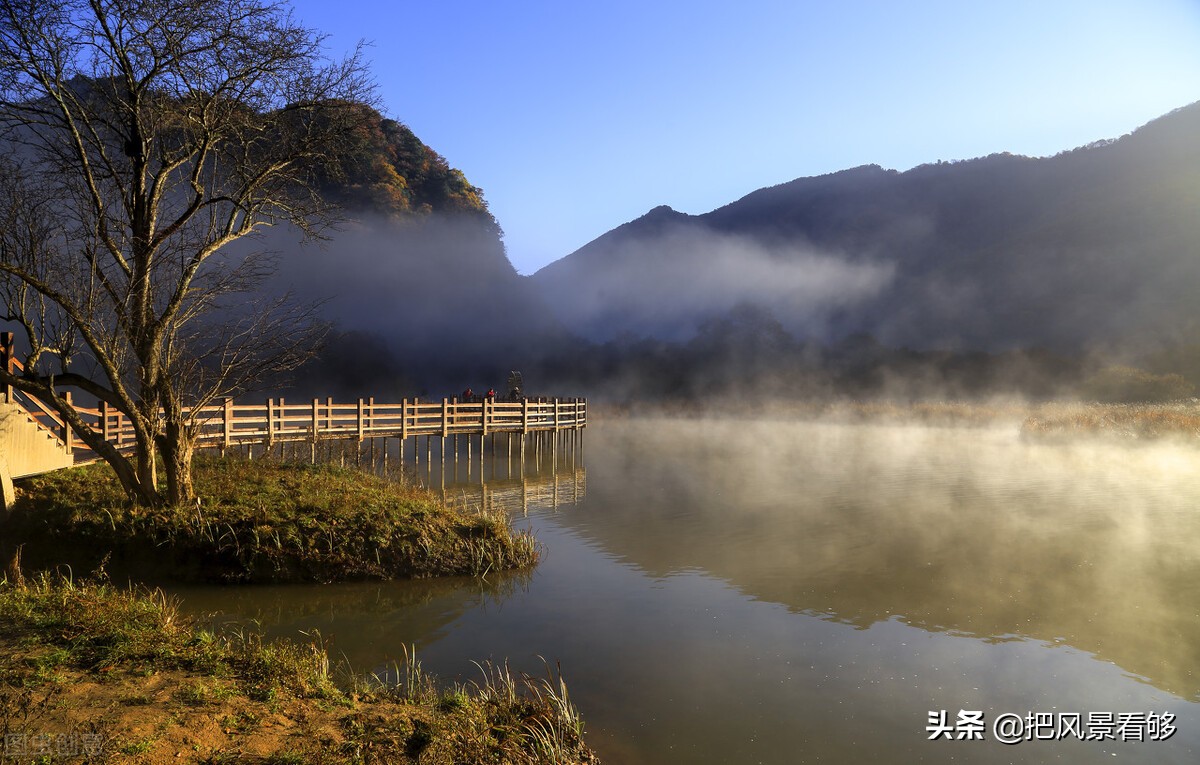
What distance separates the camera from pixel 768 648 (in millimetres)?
9758

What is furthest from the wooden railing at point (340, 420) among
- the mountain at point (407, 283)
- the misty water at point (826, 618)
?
the mountain at point (407, 283)

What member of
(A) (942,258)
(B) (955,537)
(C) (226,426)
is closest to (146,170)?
(C) (226,426)

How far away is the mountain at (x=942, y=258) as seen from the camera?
274 feet

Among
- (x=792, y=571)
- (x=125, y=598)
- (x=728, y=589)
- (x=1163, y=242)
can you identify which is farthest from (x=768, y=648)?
(x=1163, y=242)

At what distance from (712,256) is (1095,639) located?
141m

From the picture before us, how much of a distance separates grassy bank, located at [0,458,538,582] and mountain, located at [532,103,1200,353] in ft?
239

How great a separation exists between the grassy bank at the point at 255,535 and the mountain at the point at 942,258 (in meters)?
72.7

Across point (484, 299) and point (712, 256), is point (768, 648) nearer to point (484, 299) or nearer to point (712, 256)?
point (484, 299)

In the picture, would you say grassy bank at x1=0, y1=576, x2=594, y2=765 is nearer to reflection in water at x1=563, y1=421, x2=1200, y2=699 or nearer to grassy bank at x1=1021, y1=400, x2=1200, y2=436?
reflection in water at x1=563, y1=421, x2=1200, y2=699

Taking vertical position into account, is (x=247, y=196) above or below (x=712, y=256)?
below

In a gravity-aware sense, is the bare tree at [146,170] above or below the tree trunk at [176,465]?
above

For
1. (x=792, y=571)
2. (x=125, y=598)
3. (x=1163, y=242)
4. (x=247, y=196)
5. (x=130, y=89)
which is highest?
(x=1163, y=242)

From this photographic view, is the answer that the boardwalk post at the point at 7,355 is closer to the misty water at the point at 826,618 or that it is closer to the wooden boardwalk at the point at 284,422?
the wooden boardwalk at the point at 284,422

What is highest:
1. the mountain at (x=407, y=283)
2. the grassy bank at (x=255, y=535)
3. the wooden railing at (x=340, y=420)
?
the mountain at (x=407, y=283)
